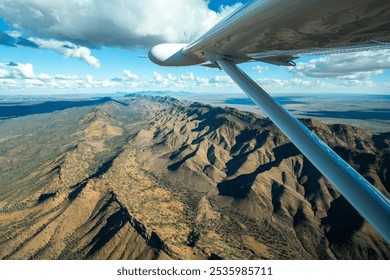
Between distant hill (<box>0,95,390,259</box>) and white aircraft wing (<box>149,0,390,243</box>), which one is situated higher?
white aircraft wing (<box>149,0,390,243</box>)

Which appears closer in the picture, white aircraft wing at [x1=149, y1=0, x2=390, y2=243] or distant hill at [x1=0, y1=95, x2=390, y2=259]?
white aircraft wing at [x1=149, y1=0, x2=390, y2=243]

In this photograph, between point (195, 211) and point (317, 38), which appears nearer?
point (317, 38)

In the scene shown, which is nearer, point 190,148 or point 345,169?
point 345,169

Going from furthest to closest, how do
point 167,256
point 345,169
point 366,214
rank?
point 167,256
point 345,169
point 366,214

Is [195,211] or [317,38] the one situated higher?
[317,38]

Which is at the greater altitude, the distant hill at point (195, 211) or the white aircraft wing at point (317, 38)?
the white aircraft wing at point (317, 38)

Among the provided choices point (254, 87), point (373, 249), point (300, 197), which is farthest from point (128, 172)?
point (254, 87)

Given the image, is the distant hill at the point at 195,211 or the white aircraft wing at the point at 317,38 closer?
the white aircraft wing at the point at 317,38

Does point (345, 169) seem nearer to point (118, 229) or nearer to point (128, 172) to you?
point (118, 229)
